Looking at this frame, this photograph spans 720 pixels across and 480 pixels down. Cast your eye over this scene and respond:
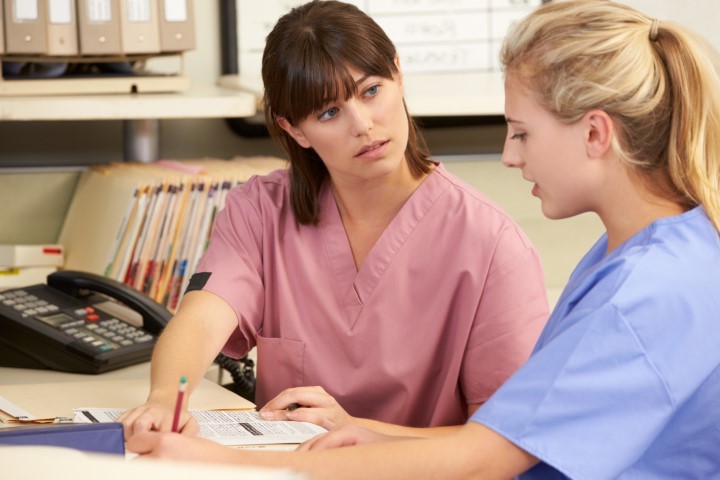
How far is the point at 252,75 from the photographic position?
245cm

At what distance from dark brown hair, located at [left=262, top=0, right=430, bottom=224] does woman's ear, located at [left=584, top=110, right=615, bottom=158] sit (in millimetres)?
425

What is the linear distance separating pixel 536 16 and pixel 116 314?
942mm

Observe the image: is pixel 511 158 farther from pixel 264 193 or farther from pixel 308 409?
pixel 264 193

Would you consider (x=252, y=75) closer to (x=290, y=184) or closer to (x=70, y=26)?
(x=70, y=26)

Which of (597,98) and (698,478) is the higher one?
(597,98)

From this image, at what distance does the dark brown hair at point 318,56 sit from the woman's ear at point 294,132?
0.01m

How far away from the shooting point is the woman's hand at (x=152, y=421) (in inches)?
46.6

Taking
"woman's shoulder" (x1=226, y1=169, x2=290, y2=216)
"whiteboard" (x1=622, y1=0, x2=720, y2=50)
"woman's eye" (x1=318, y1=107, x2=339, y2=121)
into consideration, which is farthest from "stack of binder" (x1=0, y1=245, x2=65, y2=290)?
"whiteboard" (x1=622, y1=0, x2=720, y2=50)

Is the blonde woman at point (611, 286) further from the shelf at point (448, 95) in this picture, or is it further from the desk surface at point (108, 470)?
the shelf at point (448, 95)

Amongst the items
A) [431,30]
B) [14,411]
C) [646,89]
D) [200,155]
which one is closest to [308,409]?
[14,411]

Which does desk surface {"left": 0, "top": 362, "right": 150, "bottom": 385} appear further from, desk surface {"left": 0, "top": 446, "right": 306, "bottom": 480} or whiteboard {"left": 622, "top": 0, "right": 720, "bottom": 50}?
whiteboard {"left": 622, "top": 0, "right": 720, "bottom": 50}

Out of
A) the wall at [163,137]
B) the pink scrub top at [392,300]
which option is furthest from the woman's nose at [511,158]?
the wall at [163,137]

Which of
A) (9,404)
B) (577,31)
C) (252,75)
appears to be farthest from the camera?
(252,75)

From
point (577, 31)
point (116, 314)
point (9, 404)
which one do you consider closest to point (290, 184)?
point (116, 314)
